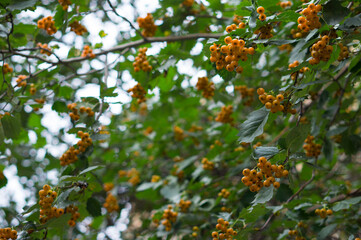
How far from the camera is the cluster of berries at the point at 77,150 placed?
8.14ft

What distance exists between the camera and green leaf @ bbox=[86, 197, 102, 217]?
9.26 feet

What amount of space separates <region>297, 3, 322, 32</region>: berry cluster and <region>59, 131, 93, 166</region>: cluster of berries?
1656 millimetres

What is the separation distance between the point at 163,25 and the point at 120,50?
58cm

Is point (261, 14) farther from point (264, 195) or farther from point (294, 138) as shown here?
point (264, 195)

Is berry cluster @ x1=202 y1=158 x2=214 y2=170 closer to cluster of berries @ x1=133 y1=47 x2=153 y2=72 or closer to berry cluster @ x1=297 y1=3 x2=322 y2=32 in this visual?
cluster of berries @ x1=133 y1=47 x2=153 y2=72

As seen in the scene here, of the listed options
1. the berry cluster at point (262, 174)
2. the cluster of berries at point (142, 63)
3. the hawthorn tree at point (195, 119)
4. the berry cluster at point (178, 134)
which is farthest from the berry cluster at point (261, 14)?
the berry cluster at point (178, 134)

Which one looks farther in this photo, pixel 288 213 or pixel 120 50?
pixel 120 50

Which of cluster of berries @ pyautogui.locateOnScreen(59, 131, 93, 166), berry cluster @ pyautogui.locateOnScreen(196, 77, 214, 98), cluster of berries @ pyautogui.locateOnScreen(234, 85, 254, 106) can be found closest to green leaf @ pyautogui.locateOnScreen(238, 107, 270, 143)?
cluster of berries @ pyautogui.locateOnScreen(59, 131, 93, 166)

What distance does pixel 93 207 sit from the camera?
9.30ft

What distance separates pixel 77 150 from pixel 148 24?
5.24 feet

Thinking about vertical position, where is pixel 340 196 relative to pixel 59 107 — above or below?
below

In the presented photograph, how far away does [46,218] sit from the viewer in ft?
7.56

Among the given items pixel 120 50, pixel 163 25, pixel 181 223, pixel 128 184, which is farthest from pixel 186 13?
pixel 128 184

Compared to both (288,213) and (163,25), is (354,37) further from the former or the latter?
(163,25)
